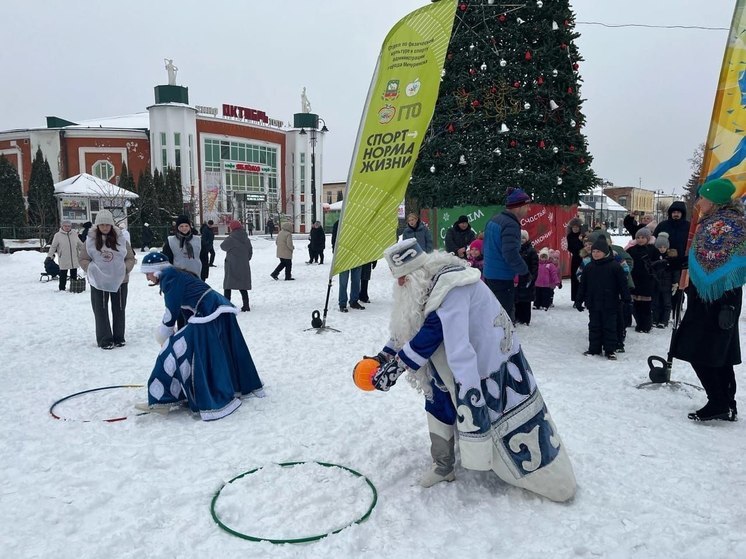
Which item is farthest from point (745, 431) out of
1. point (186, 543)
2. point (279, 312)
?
point (279, 312)

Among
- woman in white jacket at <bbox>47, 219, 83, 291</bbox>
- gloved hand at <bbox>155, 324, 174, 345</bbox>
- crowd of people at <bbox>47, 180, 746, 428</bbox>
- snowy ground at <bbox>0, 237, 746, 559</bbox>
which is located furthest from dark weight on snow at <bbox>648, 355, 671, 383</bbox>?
woman in white jacket at <bbox>47, 219, 83, 291</bbox>

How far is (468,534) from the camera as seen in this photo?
2.78 meters

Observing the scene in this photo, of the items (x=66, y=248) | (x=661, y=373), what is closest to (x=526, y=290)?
(x=661, y=373)

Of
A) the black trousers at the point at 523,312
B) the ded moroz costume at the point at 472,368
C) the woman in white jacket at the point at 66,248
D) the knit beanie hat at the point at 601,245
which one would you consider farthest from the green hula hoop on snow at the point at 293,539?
the woman in white jacket at the point at 66,248

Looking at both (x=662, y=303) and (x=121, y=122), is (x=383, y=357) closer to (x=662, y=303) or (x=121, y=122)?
(x=662, y=303)

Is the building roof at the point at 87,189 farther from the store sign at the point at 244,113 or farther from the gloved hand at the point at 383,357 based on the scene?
the store sign at the point at 244,113

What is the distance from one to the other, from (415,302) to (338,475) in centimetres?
137

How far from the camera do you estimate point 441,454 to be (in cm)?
323

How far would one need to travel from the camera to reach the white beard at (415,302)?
9.86 ft

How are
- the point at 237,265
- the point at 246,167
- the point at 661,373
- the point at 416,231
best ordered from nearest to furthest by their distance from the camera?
the point at 661,373 → the point at 416,231 → the point at 237,265 → the point at 246,167

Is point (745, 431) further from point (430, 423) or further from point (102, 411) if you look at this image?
point (102, 411)

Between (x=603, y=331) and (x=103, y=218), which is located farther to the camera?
(x=103, y=218)

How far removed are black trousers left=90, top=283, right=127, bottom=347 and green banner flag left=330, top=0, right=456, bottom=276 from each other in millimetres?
3136

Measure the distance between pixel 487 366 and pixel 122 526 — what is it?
228cm
